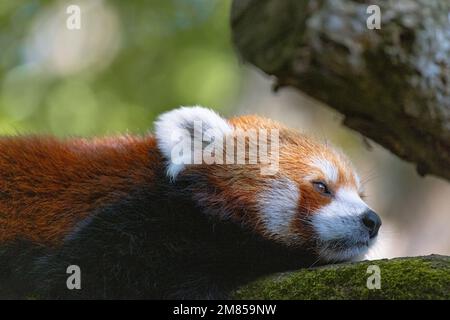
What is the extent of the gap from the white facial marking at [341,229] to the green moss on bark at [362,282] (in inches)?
17.6

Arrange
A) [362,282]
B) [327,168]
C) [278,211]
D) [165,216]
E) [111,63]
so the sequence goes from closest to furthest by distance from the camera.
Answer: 1. [362,282]
2. [165,216]
3. [278,211]
4. [327,168]
5. [111,63]

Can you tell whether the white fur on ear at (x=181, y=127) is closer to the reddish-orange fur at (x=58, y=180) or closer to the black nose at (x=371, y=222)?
the reddish-orange fur at (x=58, y=180)

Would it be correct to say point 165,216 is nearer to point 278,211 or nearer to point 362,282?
point 278,211

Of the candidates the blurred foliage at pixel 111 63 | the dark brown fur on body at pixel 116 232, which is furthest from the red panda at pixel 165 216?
the blurred foliage at pixel 111 63

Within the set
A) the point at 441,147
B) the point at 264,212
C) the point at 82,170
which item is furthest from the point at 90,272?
the point at 441,147

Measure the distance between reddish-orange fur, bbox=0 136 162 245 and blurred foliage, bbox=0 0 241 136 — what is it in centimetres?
573

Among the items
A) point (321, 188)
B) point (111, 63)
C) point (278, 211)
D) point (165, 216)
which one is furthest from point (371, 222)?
point (111, 63)

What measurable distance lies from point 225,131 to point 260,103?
13.5ft

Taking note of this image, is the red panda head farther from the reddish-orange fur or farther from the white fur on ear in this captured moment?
the reddish-orange fur

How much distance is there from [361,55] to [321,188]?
1311 millimetres

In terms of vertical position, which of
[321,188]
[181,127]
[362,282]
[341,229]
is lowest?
[362,282]

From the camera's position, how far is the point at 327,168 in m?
4.06

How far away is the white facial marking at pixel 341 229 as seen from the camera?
3797 mm

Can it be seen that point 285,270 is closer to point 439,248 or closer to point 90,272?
point 90,272
